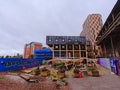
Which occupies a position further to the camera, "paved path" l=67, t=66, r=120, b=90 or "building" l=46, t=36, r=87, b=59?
"building" l=46, t=36, r=87, b=59

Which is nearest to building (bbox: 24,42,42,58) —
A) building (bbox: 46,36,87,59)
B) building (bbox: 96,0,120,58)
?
building (bbox: 46,36,87,59)

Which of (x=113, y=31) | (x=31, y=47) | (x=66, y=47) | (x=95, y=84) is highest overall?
(x=31, y=47)

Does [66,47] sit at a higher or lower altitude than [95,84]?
higher

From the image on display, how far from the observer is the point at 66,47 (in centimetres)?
4341

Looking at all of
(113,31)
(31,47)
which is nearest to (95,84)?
(113,31)

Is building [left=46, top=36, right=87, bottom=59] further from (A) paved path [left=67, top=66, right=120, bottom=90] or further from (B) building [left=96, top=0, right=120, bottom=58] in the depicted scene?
(A) paved path [left=67, top=66, right=120, bottom=90]

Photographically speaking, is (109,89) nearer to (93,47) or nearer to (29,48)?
(93,47)

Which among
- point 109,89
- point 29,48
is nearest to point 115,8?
point 109,89

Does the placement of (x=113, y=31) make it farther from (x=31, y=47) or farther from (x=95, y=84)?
(x=31, y=47)

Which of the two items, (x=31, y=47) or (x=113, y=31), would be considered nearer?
(x=113, y=31)

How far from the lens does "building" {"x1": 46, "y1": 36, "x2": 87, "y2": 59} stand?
4312 cm

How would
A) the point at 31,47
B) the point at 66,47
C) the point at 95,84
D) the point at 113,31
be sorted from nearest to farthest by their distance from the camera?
1. the point at 95,84
2. the point at 113,31
3. the point at 66,47
4. the point at 31,47

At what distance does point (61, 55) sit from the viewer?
A: 144 feet

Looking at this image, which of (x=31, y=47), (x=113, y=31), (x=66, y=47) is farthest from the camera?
(x=31, y=47)
